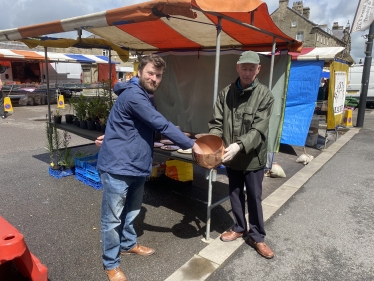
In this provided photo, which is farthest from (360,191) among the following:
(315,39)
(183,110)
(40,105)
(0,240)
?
(315,39)

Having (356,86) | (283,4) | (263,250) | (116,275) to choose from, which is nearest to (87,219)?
(116,275)

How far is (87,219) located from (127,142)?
1.68 m

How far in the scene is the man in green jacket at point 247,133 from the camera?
2.54 m

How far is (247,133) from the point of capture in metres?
2.53

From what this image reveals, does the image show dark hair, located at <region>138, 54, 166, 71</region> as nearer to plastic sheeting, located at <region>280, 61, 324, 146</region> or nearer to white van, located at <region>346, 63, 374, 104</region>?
plastic sheeting, located at <region>280, 61, 324, 146</region>

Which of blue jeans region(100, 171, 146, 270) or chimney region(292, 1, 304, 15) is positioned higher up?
chimney region(292, 1, 304, 15)

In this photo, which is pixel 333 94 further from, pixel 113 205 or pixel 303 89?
pixel 113 205

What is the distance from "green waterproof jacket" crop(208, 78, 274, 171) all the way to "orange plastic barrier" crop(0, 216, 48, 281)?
1.65m

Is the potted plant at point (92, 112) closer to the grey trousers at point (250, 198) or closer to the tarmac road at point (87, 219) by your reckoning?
the tarmac road at point (87, 219)

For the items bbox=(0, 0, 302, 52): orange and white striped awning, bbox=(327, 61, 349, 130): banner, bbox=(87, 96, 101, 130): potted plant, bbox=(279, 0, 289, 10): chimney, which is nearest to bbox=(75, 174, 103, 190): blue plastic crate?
bbox=(87, 96, 101, 130): potted plant

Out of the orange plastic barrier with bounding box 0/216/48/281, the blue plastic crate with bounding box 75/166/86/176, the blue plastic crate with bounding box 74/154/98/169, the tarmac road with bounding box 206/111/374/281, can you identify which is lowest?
the tarmac road with bounding box 206/111/374/281

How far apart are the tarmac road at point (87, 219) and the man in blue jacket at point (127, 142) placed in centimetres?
39

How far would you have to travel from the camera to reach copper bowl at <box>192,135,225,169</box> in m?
2.36

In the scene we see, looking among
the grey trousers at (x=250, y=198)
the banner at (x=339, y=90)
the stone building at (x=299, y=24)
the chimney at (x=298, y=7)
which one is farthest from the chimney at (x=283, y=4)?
the grey trousers at (x=250, y=198)
